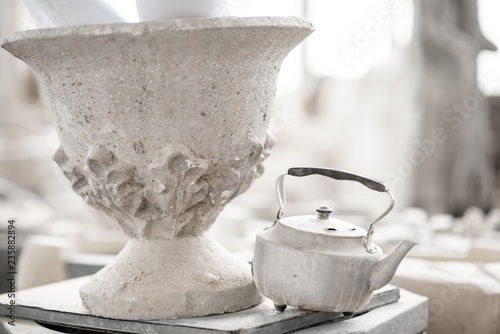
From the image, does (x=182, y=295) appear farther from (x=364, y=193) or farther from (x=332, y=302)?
(x=364, y=193)

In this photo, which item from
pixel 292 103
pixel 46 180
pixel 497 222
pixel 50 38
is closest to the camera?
pixel 50 38

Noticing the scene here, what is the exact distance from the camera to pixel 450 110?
700 centimetres

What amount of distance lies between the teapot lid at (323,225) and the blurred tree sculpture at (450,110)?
4920mm

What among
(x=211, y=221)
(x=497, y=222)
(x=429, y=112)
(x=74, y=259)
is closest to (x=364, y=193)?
(x=429, y=112)

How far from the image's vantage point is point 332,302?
2137 millimetres

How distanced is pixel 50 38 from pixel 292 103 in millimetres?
9431

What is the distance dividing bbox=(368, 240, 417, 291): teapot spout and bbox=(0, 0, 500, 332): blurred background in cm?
94

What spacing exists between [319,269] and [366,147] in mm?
7540

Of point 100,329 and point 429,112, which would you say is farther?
point 429,112

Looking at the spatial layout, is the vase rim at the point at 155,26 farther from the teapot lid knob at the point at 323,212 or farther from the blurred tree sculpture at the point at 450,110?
the blurred tree sculpture at the point at 450,110

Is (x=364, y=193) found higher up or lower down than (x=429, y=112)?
lower down

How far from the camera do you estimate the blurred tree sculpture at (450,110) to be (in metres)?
6.71

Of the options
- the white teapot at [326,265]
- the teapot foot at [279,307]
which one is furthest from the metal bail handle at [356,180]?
the teapot foot at [279,307]

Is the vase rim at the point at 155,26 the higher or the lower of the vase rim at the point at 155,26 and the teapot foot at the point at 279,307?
the higher
